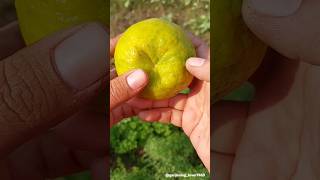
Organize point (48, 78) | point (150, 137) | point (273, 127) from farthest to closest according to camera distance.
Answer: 1. point (273, 127)
2. point (150, 137)
3. point (48, 78)

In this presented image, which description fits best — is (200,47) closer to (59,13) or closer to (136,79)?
(136,79)

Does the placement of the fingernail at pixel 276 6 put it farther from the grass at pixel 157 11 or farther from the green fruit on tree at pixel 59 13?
the green fruit on tree at pixel 59 13

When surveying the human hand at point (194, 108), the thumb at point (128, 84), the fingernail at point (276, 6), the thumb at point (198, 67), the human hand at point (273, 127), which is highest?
the fingernail at point (276, 6)

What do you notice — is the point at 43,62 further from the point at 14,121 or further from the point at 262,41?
the point at 262,41

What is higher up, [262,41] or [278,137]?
[262,41]

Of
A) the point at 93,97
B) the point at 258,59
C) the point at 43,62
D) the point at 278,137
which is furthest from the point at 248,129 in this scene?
the point at 43,62

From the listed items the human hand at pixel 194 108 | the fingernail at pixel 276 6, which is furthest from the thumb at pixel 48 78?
the fingernail at pixel 276 6

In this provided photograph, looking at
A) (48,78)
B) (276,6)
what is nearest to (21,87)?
(48,78)
